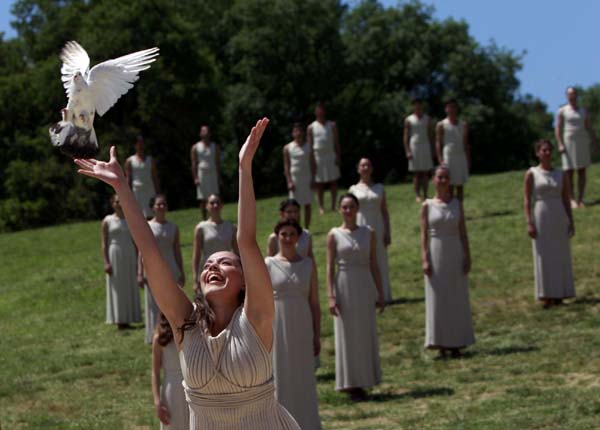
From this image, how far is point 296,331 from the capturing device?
11.3 meters

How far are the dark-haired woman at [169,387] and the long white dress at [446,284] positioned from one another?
18.5 ft

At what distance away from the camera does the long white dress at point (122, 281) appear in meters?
18.0

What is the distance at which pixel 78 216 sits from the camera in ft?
137

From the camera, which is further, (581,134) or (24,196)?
(24,196)

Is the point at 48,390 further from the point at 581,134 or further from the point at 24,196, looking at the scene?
the point at 24,196

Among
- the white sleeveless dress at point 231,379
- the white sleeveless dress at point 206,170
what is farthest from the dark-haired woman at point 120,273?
the white sleeveless dress at point 231,379

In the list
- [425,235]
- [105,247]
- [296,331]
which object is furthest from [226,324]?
[105,247]

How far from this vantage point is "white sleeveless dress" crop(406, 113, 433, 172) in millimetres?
24109

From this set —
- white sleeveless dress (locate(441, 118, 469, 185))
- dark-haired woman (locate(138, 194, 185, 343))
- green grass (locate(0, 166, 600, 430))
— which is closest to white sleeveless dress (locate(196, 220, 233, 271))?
dark-haired woman (locate(138, 194, 185, 343))

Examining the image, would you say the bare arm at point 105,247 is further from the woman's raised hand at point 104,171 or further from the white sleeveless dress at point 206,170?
the woman's raised hand at point 104,171

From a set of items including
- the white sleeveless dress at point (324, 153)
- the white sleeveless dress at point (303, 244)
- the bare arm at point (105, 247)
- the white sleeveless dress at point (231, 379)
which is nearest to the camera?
the white sleeveless dress at point (231, 379)

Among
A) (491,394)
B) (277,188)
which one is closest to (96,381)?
(491,394)

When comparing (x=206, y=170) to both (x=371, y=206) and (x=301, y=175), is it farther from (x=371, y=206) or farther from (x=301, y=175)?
(x=371, y=206)

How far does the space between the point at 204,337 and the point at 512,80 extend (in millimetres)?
46816
